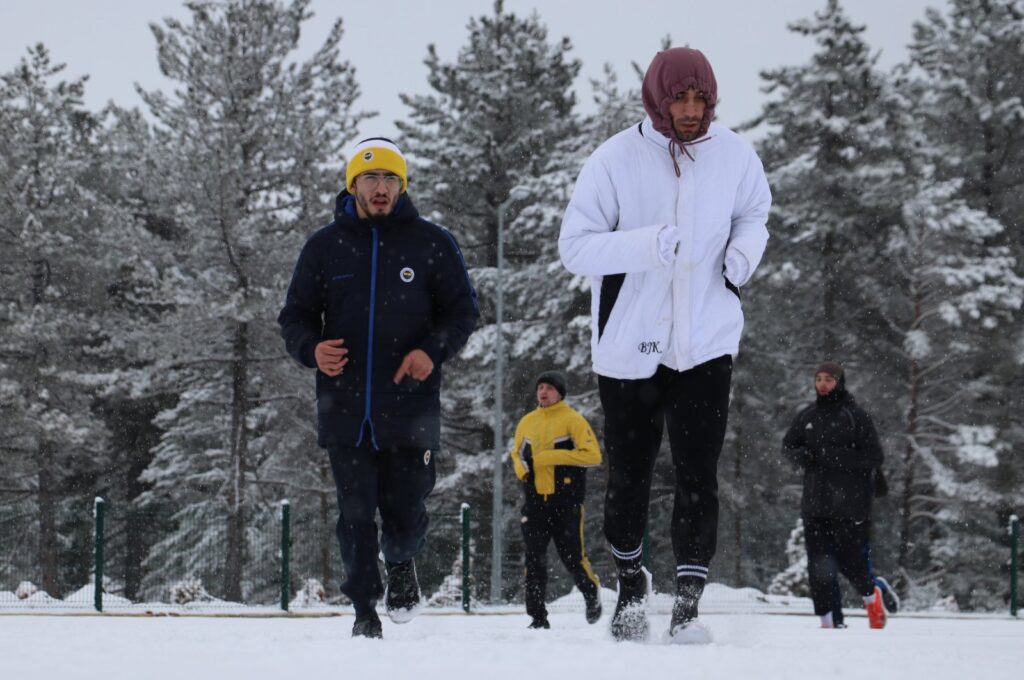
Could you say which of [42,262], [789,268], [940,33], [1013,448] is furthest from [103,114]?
[1013,448]

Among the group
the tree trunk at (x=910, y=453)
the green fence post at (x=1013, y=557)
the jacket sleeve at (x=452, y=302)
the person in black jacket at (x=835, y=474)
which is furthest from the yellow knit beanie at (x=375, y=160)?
the tree trunk at (x=910, y=453)

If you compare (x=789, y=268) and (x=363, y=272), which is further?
(x=789, y=268)

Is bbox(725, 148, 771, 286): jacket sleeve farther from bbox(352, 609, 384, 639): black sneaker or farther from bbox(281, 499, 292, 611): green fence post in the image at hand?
bbox(281, 499, 292, 611): green fence post

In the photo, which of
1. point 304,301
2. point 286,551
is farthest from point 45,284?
point 304,301

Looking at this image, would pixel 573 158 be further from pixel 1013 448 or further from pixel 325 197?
pixel 1013 448

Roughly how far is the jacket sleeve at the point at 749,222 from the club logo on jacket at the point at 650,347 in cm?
37

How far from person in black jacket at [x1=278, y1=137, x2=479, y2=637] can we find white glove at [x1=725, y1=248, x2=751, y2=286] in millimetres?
1249

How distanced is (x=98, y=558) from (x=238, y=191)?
414 inches

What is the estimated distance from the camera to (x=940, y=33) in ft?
103

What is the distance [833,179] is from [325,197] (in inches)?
443

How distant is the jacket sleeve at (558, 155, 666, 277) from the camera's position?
4387mm

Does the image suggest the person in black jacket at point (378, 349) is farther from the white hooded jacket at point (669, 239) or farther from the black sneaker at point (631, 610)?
the black sneaker at point (631, 610)

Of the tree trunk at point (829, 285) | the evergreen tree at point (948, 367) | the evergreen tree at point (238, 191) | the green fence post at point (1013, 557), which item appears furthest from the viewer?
the tree trunk at point (829, 285)

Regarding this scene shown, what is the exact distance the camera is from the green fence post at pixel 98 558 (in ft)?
48.2
